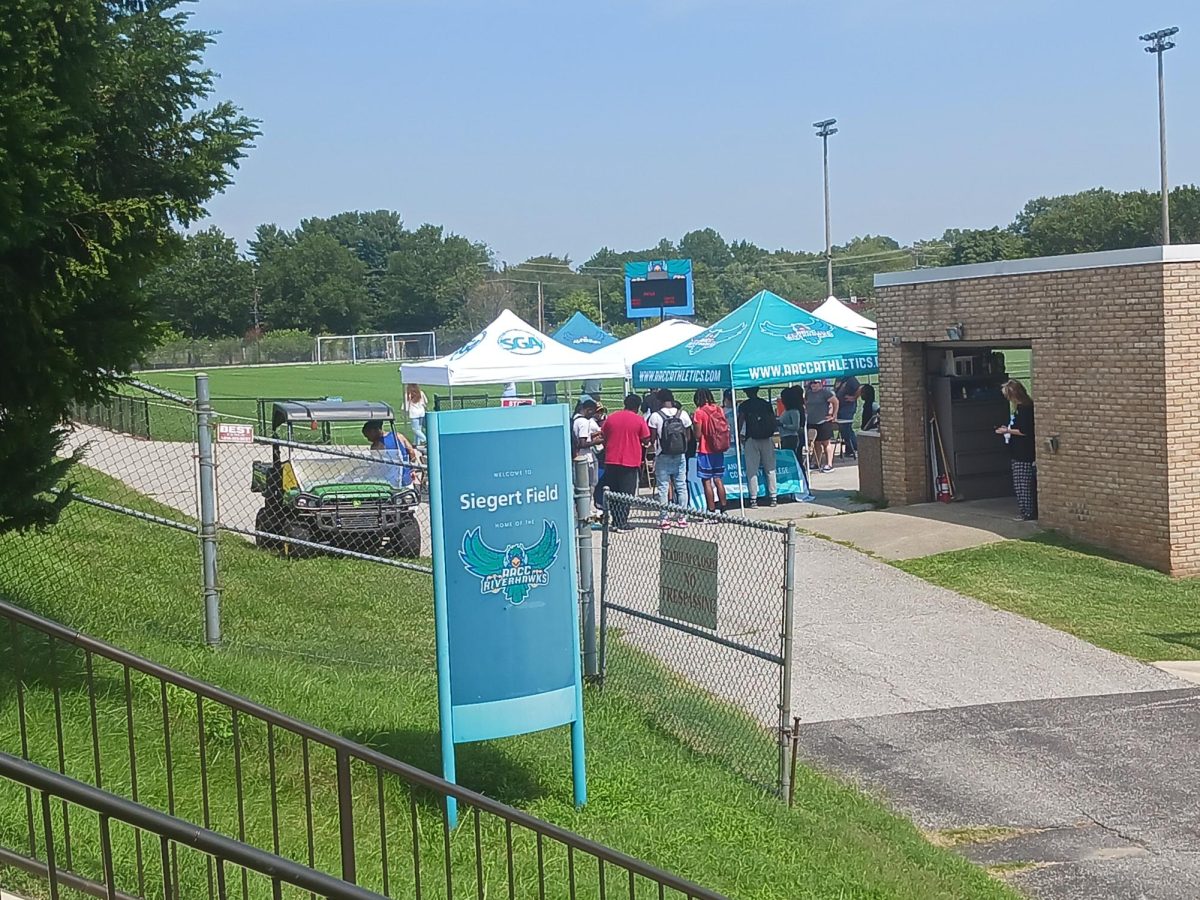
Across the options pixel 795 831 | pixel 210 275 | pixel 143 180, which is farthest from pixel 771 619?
pixel 210 275

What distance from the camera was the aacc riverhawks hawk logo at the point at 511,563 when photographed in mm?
6922

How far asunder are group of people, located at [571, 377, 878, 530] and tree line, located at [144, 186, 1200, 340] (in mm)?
53746

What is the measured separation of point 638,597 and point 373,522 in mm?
3371

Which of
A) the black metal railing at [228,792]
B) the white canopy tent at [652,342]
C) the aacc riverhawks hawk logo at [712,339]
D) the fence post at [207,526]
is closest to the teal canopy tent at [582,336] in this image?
the white canopy tent at [652,342]

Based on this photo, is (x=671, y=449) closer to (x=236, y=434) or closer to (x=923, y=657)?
(x=923, y=657)

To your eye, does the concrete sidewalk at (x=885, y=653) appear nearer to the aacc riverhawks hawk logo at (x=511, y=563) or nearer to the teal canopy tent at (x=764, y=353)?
the aacc riverhawks hawk logo at (x=511, y=563)

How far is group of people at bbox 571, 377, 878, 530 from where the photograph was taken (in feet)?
59.5

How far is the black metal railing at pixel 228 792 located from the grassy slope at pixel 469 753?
3 centimetres

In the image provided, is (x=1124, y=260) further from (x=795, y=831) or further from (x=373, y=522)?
(x=795, y=831)

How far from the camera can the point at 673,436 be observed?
19141 millimetres

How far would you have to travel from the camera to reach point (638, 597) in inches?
510

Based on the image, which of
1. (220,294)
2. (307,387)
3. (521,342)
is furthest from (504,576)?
(220,294)

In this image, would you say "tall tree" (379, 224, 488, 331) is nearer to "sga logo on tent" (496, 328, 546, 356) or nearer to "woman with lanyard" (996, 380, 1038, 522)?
"sga logo on tent" (496, 328, 546, 356)

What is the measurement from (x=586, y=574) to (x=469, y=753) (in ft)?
6.85
